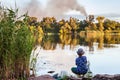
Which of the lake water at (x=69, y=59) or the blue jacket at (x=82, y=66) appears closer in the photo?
the blue jacket at (x=82, y=66)

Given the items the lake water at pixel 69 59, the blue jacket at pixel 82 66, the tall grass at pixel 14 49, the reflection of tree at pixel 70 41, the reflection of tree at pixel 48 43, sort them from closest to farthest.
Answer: the tall grass at pixel 14 49
the reflection of tree at pixel 48 43
the blue jacket at pixel 82 66
the lake water at pixel 69 59
the reflection of tree at pixel 70 41

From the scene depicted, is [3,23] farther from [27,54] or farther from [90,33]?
[90,33]

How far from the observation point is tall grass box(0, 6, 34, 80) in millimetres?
5273

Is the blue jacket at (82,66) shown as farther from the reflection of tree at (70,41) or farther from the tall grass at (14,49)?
the reflection of tree at (70,41)

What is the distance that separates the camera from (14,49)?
17.4 feet

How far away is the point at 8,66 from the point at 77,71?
3100 millimetres

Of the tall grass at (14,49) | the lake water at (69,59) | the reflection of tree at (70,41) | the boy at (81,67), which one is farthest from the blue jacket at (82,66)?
the reflection of tree at (70,41)

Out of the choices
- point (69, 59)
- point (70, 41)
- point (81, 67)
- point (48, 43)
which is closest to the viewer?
point (81, 67)

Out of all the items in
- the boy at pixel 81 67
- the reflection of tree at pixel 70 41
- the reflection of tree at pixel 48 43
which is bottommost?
the boy at pixel 81 67

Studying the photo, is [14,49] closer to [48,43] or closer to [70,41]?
[48,43]

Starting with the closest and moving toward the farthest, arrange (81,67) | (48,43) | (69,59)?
(81,67) < (69,59) < (48,43)

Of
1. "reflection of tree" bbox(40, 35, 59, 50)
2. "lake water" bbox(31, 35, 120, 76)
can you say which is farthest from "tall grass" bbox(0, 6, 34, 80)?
"reflection of tree" bbox(40, 35, 59, 50)

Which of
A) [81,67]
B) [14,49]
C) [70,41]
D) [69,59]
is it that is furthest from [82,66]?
Result: [70,41]

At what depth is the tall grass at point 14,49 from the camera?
5.27 meters
